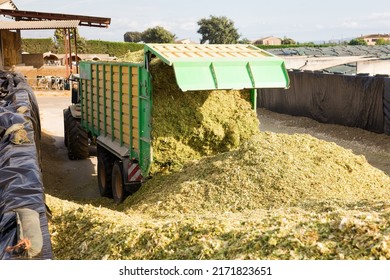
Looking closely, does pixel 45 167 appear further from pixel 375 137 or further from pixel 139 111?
pixel 375 137

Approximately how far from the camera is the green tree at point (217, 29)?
7744 centimetres

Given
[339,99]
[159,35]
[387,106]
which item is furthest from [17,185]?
[159,35]

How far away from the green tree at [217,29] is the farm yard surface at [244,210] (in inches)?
2635

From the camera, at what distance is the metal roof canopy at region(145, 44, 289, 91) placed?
8.00 metres

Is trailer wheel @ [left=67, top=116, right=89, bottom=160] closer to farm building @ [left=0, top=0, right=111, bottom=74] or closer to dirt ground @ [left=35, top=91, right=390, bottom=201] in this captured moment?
dirt ground @ [left=35, top=91, right=390, bottom=201]

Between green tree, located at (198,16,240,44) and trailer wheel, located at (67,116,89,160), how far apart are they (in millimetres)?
64922

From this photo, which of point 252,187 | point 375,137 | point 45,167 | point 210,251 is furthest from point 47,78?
point 210,251

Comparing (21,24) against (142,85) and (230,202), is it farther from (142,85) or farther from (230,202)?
(230,202)

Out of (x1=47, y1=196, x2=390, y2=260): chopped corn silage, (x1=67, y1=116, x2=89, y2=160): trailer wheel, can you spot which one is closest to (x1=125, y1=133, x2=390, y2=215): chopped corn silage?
(x1=47, y1=196, x2=390, y2=260): chopped corn silage

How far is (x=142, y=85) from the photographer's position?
8.46m

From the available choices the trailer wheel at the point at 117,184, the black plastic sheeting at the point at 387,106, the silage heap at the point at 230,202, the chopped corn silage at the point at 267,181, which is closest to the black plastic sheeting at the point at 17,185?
the silage heap at the point at 230,202

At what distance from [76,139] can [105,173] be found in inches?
140

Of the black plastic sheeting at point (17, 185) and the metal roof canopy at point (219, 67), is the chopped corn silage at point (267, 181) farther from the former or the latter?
the black plastic sheeting at point (17, 185)
